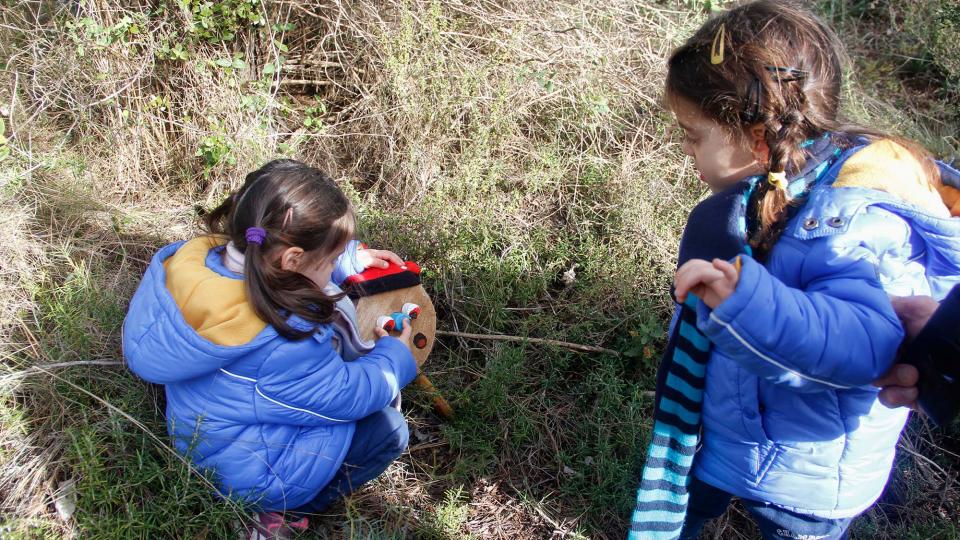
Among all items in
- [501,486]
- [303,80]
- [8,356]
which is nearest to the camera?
[8,356]

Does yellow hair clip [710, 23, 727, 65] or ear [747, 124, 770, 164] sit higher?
yellow hair clip [710, 23, 727, 65]

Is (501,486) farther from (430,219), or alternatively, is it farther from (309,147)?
(309,147)

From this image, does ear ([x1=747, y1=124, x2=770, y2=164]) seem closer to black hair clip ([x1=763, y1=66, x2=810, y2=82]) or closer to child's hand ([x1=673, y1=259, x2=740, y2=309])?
black hair clip ([x1=763, y1=66, x2=810, y2=82])

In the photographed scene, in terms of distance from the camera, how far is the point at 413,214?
3.44m

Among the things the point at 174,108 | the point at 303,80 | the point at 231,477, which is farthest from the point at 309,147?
the point at 231,477

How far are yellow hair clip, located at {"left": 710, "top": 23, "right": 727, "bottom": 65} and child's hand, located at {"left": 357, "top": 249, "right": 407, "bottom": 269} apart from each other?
160cm

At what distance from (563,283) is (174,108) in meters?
2.21

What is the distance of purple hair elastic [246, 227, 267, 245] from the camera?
211cm

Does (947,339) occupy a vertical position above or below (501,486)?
above

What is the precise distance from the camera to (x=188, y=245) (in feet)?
7.51

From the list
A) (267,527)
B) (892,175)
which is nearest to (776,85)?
(892,175)

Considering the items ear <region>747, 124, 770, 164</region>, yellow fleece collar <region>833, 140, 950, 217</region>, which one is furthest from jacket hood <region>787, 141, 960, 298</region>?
ear <region>747, 124, 770, 164</region>

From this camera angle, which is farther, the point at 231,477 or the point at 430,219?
the point at 430,219

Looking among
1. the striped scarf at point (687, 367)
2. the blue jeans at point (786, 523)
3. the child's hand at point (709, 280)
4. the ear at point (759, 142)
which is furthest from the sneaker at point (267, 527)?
the ear at point (759, 142)
